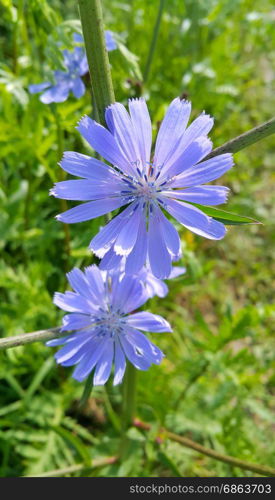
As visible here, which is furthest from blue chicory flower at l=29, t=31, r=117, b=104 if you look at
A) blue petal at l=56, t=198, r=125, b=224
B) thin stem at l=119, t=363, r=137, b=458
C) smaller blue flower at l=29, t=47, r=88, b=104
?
thin stem at l=119, t=363, r=137, b=458

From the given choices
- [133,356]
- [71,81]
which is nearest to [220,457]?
[133,356]

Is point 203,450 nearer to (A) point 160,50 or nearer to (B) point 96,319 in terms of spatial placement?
(B) point 96,319

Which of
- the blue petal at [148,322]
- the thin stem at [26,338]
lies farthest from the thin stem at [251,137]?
the thin stem at [26,338]

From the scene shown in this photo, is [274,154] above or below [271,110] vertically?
below

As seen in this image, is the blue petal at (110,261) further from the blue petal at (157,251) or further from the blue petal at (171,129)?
the blue petal at (171,129)

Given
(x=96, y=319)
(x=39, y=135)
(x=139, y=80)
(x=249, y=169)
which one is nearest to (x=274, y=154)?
(x=249, y=169)

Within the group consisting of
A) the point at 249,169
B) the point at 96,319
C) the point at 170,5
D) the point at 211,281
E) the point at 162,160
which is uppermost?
the point at 170,5
